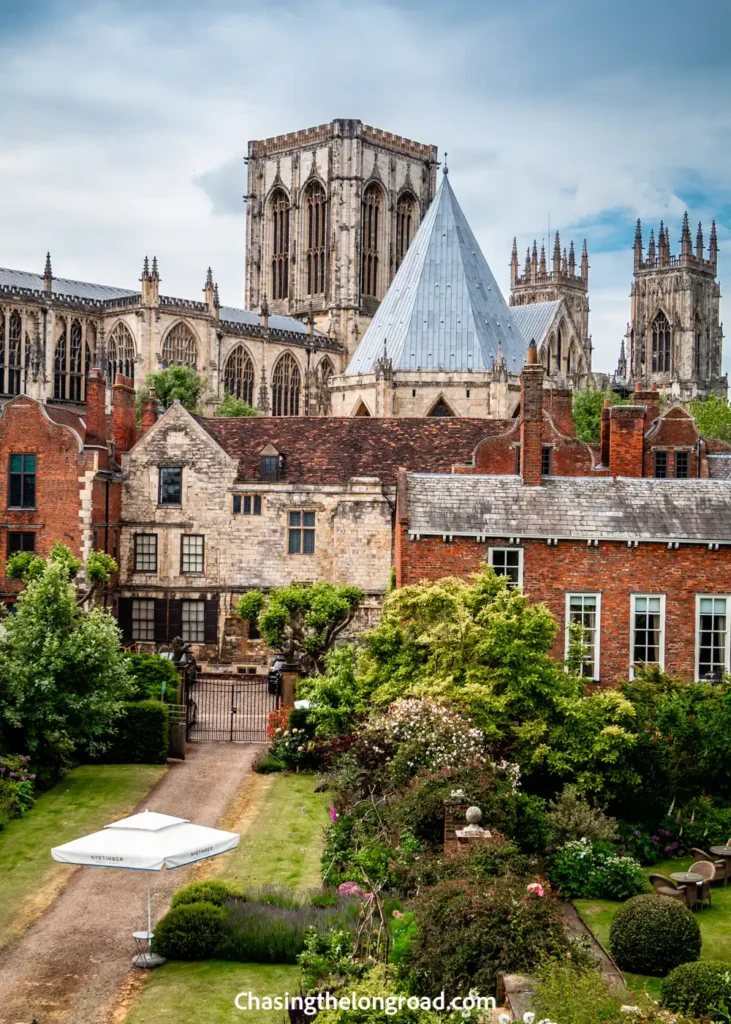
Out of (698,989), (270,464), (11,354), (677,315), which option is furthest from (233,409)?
(677,315)

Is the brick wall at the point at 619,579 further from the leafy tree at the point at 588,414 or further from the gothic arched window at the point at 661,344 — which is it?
the gothic arched window at the point at 661,344

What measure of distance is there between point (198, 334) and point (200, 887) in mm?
88601

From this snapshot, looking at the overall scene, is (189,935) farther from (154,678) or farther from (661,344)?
(661,344)

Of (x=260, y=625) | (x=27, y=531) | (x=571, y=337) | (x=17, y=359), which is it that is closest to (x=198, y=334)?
(x=17, y=359)

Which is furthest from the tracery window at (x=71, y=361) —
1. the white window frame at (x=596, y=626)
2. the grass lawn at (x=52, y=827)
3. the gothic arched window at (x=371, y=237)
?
the white window frame at (x=596, y=626)

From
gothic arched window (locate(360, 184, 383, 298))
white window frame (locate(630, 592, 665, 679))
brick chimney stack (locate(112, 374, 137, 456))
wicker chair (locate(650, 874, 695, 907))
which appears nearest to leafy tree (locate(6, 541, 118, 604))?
brick chimney stack (locate(112, 374, 137, 456))

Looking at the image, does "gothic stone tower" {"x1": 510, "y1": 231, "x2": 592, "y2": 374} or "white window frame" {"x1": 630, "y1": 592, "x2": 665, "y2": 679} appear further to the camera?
"gothic stone tower" {"x1": 510, "y1": 231, "x2": 592, "y2": 374}

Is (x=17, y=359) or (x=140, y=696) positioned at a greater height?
(x=17, y=359)

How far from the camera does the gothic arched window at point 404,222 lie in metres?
132

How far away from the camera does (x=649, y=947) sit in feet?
60.0

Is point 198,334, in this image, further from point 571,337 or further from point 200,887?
point 200,887

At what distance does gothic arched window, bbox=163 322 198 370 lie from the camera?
105000 mm

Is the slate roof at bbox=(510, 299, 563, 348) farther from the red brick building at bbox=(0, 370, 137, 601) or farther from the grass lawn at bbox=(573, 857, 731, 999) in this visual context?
the grass lawn at bbox=(573, 857, 731, 999)

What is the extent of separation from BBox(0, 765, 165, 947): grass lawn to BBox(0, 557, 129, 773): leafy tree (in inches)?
47.9
